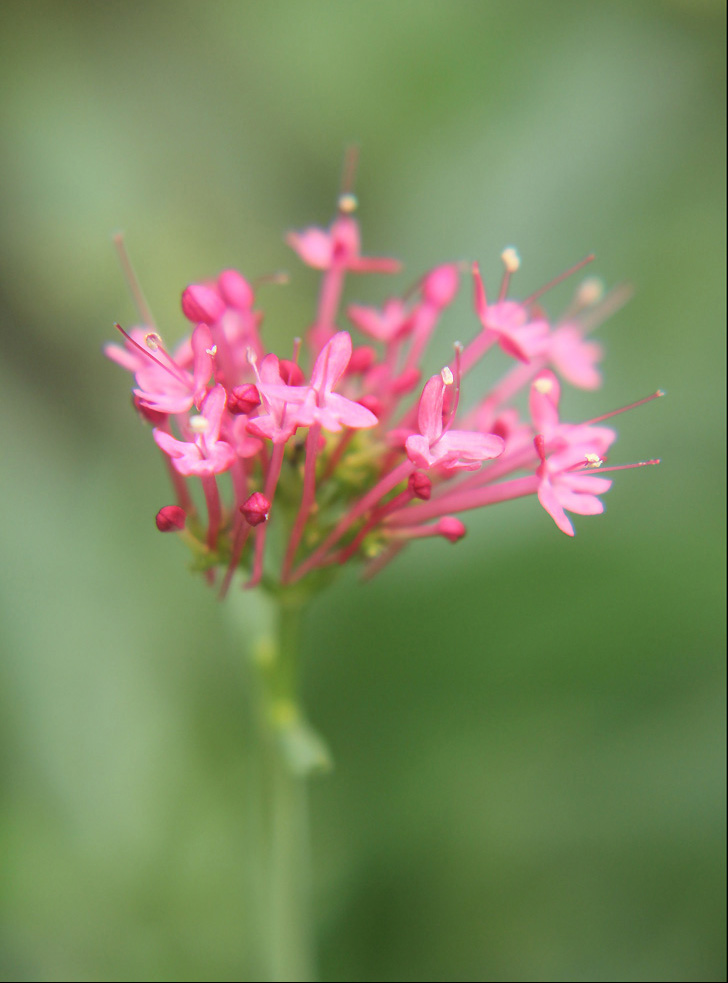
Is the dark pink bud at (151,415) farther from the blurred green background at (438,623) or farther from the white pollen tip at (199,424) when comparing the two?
the blurred green background at (438,623)

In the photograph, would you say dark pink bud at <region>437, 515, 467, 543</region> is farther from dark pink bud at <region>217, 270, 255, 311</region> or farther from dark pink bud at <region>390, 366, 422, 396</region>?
dark pink bud at <region>217, 270, 255, 311</region>

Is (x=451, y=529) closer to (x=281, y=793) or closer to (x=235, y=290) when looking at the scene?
(x=235, y=290)

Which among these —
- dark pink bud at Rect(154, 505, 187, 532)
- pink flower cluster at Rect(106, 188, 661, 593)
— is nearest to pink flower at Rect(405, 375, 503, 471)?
pink flower cluster at Rect(106, 188, 661, 593)

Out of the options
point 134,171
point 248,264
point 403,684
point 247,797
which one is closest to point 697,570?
point 403,684

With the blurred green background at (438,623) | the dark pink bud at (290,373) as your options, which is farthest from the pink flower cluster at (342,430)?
the blurred green background at (438,623)

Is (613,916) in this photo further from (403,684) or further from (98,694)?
(98,694)
